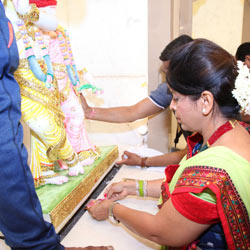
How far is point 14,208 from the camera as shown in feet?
2.06

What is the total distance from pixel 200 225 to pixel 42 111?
665 millimetres

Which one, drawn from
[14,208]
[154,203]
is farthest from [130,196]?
[14,208]

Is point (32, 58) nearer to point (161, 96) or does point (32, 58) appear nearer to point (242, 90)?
point (242, 90)

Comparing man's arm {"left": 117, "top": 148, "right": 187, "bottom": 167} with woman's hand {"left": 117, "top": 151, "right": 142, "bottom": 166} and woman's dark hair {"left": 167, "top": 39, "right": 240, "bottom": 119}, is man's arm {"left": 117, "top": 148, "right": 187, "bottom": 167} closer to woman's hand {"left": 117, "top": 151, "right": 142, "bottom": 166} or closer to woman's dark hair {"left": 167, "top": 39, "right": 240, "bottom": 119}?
woman's hand {"left": 117, "top": 151, "right": 142, "bottom": 166}

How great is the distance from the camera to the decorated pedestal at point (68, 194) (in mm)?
938

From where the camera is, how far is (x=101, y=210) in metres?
0.97

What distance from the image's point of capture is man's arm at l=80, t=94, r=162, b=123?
5.38 feet

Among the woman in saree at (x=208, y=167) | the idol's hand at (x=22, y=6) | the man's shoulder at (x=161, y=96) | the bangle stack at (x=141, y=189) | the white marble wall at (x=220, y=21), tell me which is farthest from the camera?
the white marble wall at (x=220, y=21)

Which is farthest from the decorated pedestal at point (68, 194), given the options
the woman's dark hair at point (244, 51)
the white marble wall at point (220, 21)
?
the white marble wall at point (220, 21)

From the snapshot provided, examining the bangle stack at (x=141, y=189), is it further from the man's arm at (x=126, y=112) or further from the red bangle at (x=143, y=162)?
the man's arm at (x=126, y=112)

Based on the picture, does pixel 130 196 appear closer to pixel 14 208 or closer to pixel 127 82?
pixel 14 208

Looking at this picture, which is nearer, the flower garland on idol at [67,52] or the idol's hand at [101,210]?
the idol's hand at [101,210]

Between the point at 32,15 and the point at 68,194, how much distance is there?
27.0 inches

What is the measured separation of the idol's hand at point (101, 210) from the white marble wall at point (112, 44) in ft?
3.68
